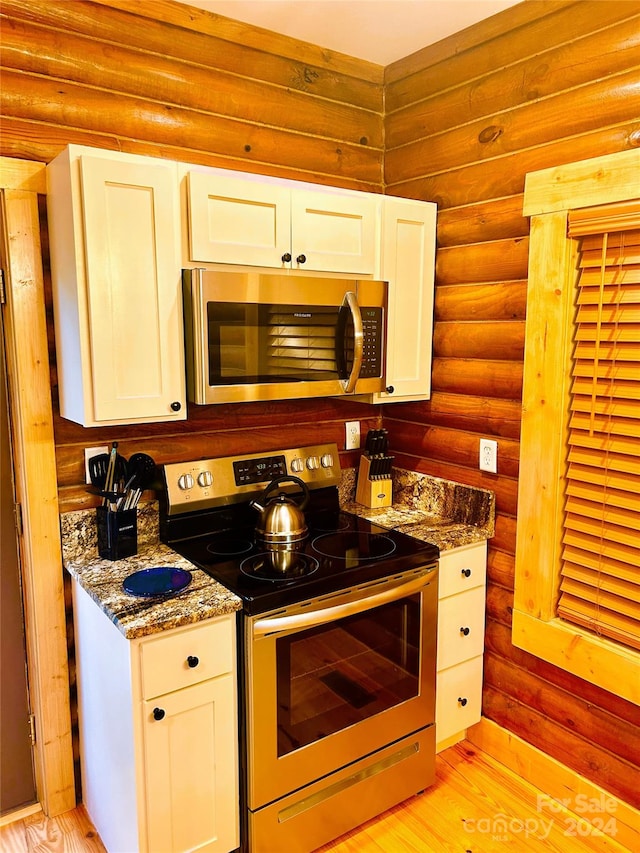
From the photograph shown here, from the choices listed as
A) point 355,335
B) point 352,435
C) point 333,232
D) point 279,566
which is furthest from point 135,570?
point 333,232

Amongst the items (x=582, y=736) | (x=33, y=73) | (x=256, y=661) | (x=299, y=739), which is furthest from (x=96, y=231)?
(x=582, y=736)

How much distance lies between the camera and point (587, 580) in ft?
6.57

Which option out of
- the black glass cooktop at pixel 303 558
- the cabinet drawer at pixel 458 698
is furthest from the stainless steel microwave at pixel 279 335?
the cabinet drawer at pixel 458 698

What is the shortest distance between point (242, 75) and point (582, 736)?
2640mm

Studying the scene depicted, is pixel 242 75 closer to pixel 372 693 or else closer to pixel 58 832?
pixel 372 693

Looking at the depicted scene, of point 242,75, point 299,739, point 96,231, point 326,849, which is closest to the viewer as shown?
point 96,231

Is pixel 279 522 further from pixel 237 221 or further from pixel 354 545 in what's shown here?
pixel 237 221

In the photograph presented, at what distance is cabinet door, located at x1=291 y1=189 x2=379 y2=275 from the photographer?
6.82 ft

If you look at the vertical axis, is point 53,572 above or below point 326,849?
above

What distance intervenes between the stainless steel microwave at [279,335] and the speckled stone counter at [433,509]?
21.2 inches

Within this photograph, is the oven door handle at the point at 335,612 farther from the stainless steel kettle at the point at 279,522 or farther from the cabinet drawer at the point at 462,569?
the stainless steel kettle at the point at 279,522

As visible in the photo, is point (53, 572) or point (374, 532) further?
point (374, 532)

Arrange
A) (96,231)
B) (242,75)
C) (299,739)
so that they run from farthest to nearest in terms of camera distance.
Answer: (242,75)
(299,739)
(96,231)

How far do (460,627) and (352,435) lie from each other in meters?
0.91
